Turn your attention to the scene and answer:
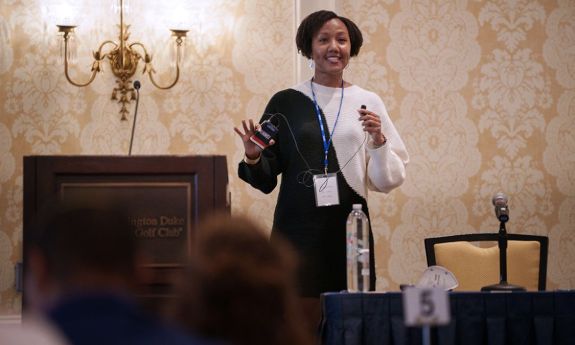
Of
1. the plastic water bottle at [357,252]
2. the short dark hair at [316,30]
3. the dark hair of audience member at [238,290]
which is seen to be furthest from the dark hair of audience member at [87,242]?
the short dark hair at [316,30]

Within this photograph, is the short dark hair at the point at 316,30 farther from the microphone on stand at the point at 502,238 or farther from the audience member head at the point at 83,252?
the audience member head at the point at 83,252

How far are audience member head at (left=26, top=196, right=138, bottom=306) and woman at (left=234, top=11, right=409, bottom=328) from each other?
2.14 meters

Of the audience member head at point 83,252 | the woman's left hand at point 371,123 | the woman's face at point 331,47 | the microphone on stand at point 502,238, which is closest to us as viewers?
the audience member head at point 83,252

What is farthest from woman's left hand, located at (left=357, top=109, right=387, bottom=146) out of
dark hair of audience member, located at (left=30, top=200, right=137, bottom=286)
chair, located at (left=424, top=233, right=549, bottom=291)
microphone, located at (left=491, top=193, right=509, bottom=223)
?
dark hair of audience member, located at (left=30, top=200, right=137, bottom=286)

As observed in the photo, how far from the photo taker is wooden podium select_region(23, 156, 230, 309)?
2.91 meters

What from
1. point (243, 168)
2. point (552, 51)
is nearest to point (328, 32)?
point (243, 168)

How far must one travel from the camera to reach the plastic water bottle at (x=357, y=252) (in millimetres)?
3191

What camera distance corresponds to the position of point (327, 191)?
3613 mm

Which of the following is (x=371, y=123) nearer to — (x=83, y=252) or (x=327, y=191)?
(x=327, y=191)

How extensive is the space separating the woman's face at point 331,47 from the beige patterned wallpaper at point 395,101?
1111mm

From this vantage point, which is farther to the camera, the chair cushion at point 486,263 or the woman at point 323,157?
the chair cushion at point 486,263

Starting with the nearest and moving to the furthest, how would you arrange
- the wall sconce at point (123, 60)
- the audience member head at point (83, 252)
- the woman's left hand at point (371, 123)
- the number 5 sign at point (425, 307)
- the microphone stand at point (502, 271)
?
the audience member head at point (83, 252) → the number 5 sign at point (425, 307) → the microphone stand at point (502, 271) → the woman's left hand at point (371, 123) → the wall sconce at point (123, 60)

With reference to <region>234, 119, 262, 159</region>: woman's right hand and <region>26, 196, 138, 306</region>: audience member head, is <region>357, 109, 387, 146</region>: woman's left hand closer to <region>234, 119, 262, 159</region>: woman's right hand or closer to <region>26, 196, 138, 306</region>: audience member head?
<region>234, 119, 262, 159</region>: woman's right hand

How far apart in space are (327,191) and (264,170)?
261 millimetres
